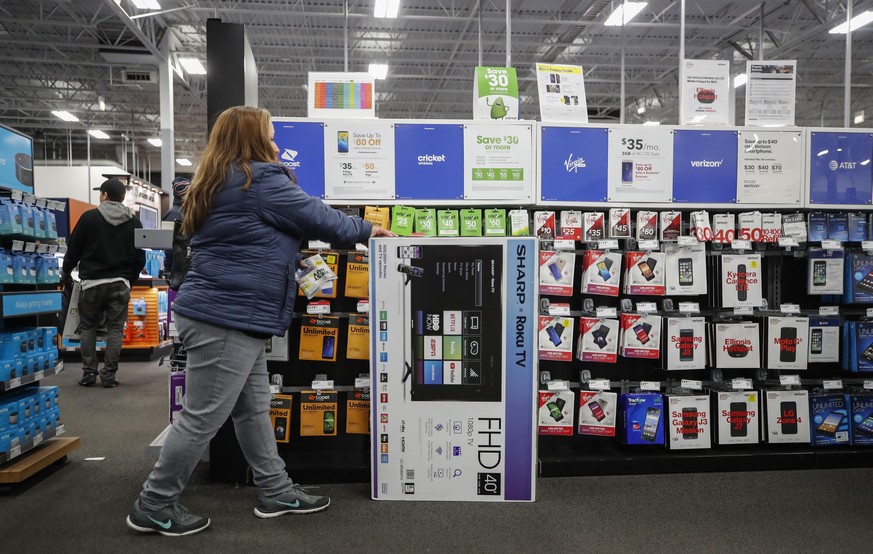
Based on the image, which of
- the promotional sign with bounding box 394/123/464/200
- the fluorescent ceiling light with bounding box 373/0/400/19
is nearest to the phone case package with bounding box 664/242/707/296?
the promotional sign with bounding box 394/123/464/200

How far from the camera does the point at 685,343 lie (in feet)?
10.6

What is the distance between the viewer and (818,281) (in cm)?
332

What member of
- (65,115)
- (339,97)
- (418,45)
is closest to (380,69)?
(418,45)

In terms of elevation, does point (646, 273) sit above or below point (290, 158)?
below

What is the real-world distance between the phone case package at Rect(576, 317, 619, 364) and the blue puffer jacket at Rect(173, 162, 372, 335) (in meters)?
1.68

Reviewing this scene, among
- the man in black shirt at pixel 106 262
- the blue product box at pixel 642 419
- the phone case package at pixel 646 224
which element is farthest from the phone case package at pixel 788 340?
the man in black shirt at pixel 106 262

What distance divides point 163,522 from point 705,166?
10.9ft

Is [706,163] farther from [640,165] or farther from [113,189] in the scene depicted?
[113,189]

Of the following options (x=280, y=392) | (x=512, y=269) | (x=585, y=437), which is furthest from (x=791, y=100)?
(x=280, y=392)

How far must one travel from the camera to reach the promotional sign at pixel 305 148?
10.0ft

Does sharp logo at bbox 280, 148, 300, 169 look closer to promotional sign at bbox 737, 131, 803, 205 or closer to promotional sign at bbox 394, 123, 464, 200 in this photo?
promotional sign at bbox 394, 123, 464, 200

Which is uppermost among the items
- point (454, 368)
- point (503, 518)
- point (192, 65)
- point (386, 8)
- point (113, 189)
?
point (192, 65)

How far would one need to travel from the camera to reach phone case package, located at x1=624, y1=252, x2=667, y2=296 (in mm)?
3227

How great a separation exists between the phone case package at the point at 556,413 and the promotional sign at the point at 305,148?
5.69ft
